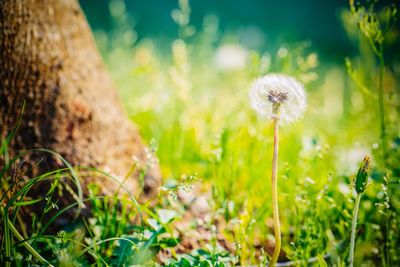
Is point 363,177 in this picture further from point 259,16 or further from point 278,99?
point 259,16

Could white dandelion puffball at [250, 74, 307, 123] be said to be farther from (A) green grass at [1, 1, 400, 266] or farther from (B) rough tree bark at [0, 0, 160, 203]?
(B) rough tree bark at [0, 0, 160, 203]

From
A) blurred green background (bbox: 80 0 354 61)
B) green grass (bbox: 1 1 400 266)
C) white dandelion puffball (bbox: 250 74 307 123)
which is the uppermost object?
blurred green background (bbox: 80 0 354 61)

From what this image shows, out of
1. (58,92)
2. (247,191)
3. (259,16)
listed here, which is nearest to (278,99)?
(247,191)

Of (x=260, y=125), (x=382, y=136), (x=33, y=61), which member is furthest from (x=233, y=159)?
(x=33, y=61)

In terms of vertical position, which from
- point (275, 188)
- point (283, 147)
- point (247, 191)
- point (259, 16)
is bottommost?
point (247, 191)

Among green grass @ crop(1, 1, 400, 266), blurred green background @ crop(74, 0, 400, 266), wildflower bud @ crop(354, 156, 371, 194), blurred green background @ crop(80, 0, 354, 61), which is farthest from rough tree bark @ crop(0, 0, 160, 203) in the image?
blurred green background @ crop(80, 0, 354, 61)

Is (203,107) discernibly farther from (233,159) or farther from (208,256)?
(208,256)
